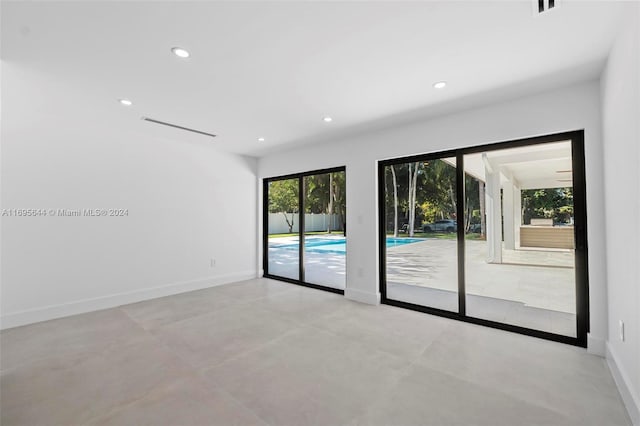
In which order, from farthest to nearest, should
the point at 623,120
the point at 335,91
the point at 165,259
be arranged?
the point at 165,259
the point at 335,91
the point at 623,120

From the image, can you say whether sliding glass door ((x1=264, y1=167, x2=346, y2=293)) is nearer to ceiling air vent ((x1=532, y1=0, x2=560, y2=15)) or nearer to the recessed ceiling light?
the recessed ceiling light

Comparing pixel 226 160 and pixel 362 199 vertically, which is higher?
pixel 226 160

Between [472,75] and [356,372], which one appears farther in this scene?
[472,75]

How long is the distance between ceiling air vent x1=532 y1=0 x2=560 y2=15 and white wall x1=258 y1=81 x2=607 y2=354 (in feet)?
4.46

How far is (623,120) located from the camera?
183 centimetres

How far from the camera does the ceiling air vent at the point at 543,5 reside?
166cm

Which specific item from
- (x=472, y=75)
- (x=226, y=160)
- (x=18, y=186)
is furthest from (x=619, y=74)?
(x=18, y=186)

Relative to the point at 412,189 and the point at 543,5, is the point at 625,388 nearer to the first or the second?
the point at 543,5

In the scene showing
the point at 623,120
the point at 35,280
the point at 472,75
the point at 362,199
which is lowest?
the point at 35,280

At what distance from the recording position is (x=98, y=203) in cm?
385

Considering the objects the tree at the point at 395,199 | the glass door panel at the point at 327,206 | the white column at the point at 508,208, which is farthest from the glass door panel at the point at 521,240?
the glass door panel at the point at 327,206

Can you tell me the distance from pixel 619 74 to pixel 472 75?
94 centimetres

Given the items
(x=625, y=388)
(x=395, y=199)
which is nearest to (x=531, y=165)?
(x=395, y=199)

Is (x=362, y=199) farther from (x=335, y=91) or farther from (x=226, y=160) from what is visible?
(x=226, y=160)
